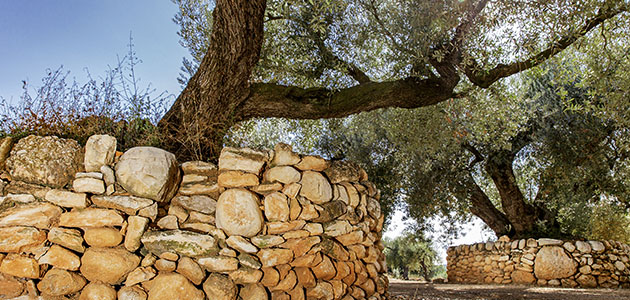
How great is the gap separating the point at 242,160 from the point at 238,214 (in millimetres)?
492

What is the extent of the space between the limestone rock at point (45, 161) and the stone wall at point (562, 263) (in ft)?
33.5

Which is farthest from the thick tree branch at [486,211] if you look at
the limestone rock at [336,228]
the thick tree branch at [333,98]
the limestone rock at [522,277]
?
the limestone rock at [336,228]

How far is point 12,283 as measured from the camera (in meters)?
2.58

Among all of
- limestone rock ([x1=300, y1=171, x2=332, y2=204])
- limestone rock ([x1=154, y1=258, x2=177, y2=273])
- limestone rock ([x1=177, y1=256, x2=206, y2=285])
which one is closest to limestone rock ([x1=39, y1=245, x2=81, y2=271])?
limestone rock ([x1=154, y1=258, x2=177, y2=273])

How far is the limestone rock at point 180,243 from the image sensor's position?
2.89 m

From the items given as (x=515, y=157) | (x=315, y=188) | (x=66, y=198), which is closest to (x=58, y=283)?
(x=66, y=198)

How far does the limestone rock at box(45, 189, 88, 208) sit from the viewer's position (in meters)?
2.78

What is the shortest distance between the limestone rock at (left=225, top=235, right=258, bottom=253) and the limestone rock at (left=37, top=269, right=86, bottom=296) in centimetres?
113

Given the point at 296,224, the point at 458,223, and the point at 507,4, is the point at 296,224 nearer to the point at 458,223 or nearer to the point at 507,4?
the point at 507,4

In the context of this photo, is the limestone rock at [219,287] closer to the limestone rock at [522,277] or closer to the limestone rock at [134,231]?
the limestone rock at [134,231]

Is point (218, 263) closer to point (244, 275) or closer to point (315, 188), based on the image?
point (244, 275)

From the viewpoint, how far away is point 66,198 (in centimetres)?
280

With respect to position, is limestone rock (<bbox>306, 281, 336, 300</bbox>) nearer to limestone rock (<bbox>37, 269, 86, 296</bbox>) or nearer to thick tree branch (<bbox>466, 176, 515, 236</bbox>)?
limestone rock (<bbox>37, 269, 86, 296</bbox>)

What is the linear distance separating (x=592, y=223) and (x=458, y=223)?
148 inches
